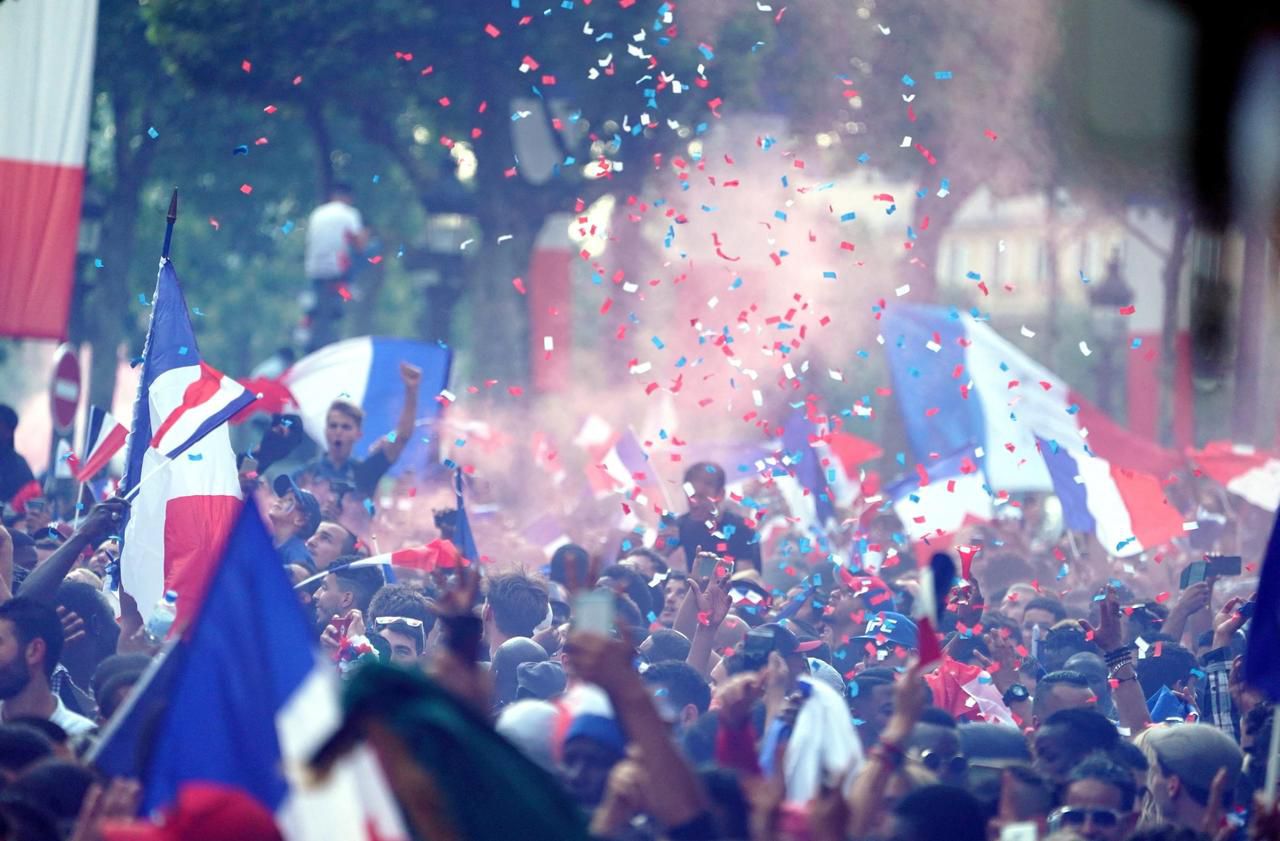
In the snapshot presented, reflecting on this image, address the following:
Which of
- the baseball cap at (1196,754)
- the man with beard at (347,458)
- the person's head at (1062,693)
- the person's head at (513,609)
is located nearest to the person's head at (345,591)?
the person's head at (513,609)

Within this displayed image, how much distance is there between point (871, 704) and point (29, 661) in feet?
10.1

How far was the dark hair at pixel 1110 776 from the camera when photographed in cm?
590

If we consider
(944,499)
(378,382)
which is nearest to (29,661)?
(378,382)

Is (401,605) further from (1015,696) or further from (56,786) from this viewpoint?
(56,786)

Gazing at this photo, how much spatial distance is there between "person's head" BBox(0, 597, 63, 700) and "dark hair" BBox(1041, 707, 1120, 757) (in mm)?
3345

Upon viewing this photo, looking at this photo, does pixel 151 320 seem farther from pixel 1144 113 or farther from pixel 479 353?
pixel 1144 113

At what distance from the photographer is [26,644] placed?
6.40 m

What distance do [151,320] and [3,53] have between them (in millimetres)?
2621

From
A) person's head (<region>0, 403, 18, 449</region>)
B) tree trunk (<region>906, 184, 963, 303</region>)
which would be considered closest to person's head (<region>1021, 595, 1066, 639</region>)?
person's head (<region>0, 403, 18, 449</region>)

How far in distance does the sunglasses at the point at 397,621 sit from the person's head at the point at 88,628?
3.47 ft

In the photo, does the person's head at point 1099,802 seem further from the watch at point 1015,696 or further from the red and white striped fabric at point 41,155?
the red and white striped fabric at point 41,155

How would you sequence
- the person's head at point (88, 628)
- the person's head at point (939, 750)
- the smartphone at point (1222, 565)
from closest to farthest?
1. the person's head at point (939, 750)
2. the person's head at point (88, 628)
3. the smartphone at point (1222, 565)

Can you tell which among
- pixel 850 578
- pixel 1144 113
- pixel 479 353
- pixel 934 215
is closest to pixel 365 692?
pixel 850 578

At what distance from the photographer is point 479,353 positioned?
21469mm
